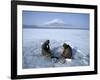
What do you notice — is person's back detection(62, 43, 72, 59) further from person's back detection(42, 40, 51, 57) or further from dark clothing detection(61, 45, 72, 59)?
person's back detection(42, 40, 51, 57)

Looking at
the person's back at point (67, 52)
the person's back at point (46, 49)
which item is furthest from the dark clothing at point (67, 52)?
the person's back at point (46, 49)

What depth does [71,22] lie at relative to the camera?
5.95 ft

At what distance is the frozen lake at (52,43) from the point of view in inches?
66.4

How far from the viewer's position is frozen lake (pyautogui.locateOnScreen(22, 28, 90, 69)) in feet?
5.54

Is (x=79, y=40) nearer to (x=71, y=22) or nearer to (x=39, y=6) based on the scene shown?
(x=71, y=22)

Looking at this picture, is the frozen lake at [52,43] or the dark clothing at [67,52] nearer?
the frozen lake at [52,43]

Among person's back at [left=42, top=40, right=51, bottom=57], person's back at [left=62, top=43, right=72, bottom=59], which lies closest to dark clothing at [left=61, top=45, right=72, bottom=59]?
person's back at [left=62, top=43, right=72, bottom=59]

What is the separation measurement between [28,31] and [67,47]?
38cm

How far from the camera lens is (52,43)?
1756 mm

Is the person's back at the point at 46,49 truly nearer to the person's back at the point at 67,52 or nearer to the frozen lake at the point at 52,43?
the frozen lake at the point at 52,43

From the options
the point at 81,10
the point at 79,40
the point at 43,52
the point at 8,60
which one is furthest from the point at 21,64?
the point at 81,10

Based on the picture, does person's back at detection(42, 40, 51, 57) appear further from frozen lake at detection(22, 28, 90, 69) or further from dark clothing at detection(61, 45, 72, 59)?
dark clothing at detection(61, 45, 72, 59)

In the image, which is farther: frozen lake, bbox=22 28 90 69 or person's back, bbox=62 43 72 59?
person's back, bbox=62 43 72 59

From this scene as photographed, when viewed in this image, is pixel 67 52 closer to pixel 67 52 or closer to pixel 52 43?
pixel 67 52
